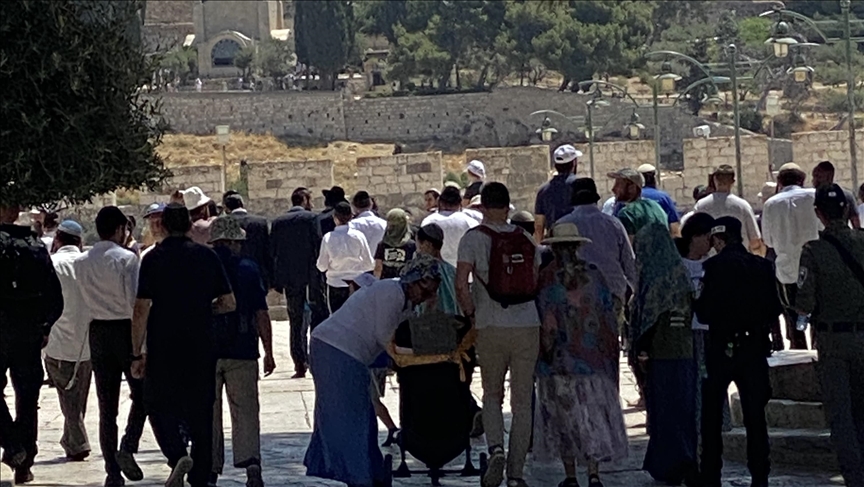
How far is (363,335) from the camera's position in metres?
7.60

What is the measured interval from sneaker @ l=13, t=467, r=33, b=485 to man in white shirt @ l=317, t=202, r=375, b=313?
344cm

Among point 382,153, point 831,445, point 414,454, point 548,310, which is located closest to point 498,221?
point 548,310

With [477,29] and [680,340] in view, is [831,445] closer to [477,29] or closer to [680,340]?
[680,340]

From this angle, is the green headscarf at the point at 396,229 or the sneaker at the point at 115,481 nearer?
the sneaker at the point at 115,481

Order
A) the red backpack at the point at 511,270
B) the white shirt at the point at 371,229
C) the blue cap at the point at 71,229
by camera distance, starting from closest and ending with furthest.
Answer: the red backpack at the point at 511,270 < the blue cap at the point at 71,229 < the white shirt at the point at 371,229

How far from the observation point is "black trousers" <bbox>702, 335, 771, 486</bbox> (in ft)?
26.0

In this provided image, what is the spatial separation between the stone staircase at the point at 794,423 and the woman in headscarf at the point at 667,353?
43cm

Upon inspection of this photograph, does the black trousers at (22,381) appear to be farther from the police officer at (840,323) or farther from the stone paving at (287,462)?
the police officer at (840,323)

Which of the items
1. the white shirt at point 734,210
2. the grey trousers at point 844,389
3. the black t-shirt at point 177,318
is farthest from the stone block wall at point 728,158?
the black t-shirt at point 177,318

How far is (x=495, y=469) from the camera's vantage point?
7.78 m

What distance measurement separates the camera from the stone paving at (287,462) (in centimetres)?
845

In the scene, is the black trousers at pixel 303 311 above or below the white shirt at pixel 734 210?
below

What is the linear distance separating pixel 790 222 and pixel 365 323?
3963 millimetres

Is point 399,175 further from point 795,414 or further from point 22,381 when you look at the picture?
point 22,381
